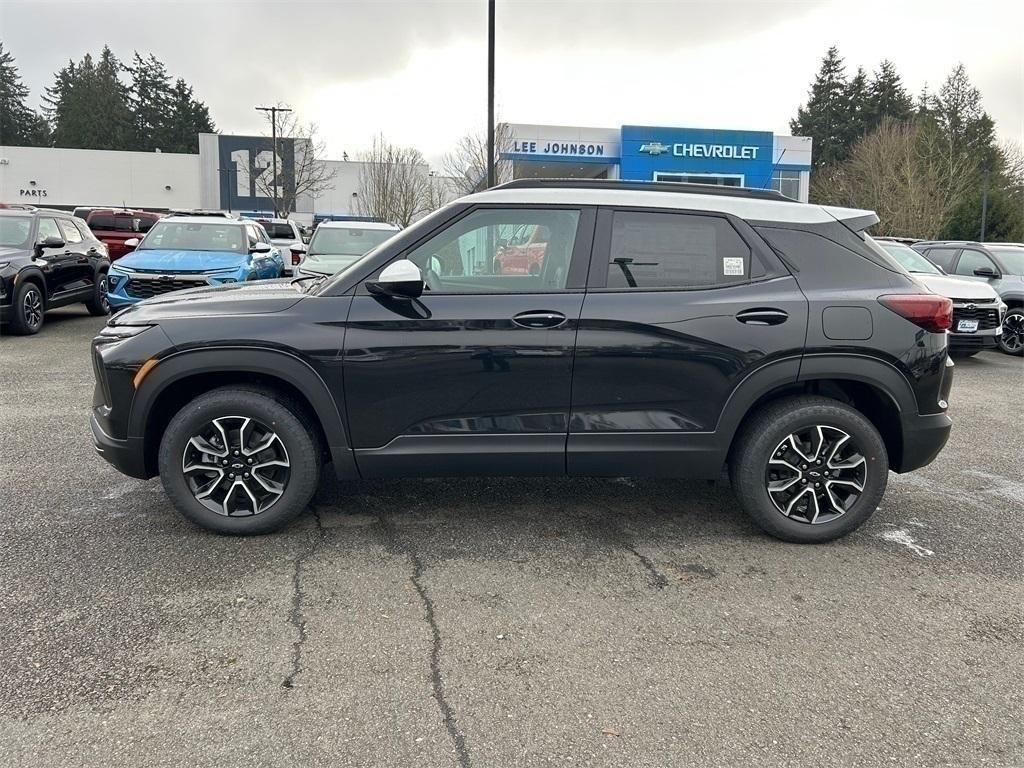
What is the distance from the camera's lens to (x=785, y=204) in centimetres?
398

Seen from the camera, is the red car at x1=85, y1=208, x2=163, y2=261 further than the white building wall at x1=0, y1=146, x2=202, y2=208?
No

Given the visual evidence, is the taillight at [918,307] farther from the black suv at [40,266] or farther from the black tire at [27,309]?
the black tire at [27,309]

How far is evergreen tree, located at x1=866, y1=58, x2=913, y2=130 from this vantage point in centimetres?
6288

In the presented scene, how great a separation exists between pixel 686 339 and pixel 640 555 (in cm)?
113

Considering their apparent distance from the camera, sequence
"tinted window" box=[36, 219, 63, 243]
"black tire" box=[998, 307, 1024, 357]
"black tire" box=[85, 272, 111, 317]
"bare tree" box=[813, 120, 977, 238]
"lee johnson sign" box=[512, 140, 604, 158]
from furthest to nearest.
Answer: "lee johnson sign" box=[512, 140, 604, 158], "bare tree" box=[813, 120, 977, 238], "black tire" box=[85, 272, 111, 317], "black tire" box=[998, 307, 1024, 357], "tinted window" box=[36, 219, 63, 243]

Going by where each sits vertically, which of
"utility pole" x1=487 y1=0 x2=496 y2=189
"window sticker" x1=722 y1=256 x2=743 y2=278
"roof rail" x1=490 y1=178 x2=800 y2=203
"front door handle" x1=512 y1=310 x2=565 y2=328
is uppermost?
"utility pole" x1=487 y1=0 x2=496 y2=189

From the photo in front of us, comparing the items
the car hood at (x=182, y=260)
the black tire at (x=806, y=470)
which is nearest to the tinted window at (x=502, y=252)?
the black tire at (x=806, y=470)

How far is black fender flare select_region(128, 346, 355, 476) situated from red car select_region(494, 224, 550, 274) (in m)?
1.08

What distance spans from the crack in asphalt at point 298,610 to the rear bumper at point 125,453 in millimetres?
937

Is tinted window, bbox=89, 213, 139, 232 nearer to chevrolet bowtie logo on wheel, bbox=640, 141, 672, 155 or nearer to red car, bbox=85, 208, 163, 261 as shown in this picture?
red car, bbox=85, 208, 163, 261

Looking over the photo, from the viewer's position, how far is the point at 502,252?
3.81m

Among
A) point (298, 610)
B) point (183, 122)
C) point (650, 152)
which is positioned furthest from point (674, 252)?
point (183, 122)

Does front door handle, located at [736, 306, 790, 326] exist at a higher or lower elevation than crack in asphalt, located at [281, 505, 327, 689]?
higher

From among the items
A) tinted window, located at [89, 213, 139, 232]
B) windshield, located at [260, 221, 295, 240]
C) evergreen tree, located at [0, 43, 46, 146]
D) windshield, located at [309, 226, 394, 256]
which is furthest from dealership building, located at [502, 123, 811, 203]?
evergreen tree, located at [0, 43, 46, 146]
